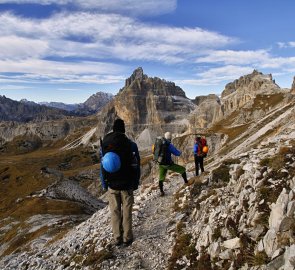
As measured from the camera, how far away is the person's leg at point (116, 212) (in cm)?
1484

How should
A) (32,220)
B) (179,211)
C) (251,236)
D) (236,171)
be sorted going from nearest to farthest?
(251,236), (236,171), (179,211), (32,220)

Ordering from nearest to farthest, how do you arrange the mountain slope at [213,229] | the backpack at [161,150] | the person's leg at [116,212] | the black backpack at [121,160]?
the mountain slope at [213,229]
the black backpack at [121,160]
the person's leg at [116,212]
the backpack at [161,150]

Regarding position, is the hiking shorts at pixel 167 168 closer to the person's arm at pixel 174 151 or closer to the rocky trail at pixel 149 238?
the person's arm at pixel 174 151

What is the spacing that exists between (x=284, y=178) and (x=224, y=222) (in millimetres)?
2755

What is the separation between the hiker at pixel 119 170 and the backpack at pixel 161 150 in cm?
583

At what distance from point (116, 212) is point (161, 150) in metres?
6.38

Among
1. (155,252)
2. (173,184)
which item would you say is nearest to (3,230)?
(173,184)

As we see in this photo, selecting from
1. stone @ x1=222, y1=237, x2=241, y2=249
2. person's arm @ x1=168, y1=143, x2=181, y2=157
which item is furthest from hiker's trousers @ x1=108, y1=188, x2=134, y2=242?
person's arm @ x1=168, y1=143, x2=181, y2=157

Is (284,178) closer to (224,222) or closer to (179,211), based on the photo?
(224,222)

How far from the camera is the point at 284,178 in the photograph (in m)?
13.0

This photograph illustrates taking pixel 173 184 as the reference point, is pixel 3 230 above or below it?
below

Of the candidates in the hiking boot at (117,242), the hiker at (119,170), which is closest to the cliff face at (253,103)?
the hiking boot at (117,242)

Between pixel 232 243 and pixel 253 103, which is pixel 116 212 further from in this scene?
pixel 253 103

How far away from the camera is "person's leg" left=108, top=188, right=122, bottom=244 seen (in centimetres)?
1484
